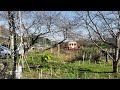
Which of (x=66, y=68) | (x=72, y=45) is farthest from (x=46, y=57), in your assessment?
(x=72, y=45)

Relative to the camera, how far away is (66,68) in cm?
618

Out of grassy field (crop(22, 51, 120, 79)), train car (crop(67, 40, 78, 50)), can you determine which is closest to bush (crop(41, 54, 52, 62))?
grassy field (crop(22, 51, 120, 79))

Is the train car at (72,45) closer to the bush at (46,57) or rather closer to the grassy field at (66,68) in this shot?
the grassy field at (66,68)

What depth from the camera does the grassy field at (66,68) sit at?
581cm

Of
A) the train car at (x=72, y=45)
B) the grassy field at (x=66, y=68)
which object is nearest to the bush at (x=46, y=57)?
the grassy field at (x=66, y=68)

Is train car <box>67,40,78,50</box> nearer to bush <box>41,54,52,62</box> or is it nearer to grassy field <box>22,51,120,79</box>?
grassy field <box>22,51,120,79</box>

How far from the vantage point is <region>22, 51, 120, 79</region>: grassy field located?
5.81 m

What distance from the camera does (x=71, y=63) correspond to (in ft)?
20.7

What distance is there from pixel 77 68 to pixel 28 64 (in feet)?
4.51
